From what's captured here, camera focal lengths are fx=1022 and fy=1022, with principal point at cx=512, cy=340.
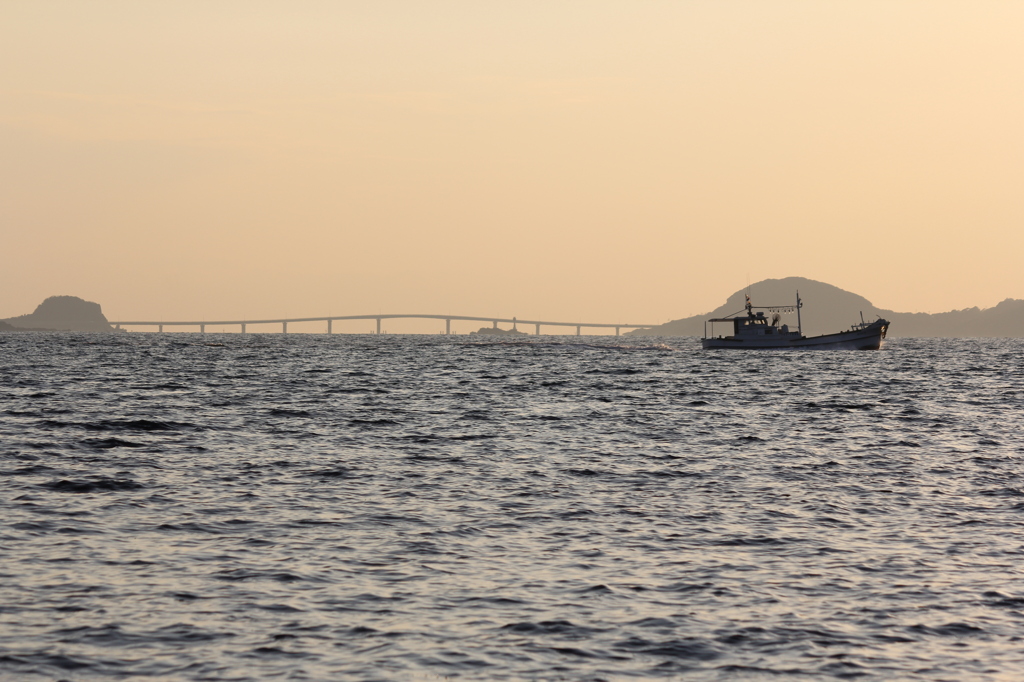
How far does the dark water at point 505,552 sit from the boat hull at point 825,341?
112 m

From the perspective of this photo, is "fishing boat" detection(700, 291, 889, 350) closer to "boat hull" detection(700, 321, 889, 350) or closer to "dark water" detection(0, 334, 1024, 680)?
"boat hull" detection(700, 321, 889, 350)

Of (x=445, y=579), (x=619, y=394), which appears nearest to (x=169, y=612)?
(x=445, y=579)

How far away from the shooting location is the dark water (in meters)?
13.6

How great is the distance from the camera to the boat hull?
509 feet

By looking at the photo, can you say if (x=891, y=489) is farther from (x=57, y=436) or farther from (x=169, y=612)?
(x=57, y=436)

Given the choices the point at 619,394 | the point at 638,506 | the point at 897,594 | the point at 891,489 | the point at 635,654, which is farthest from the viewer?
the point at 619,394

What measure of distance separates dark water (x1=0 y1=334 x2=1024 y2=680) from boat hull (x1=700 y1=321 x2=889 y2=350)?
11243 centimetres

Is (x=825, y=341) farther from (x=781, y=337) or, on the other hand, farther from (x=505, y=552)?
(x=505, y=552)

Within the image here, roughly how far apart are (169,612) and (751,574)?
970 centimetres

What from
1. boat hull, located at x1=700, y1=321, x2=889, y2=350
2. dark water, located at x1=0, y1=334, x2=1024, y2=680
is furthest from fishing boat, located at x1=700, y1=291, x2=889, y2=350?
dark water, located at x1=0, y1=334, x2=1024, y2=680

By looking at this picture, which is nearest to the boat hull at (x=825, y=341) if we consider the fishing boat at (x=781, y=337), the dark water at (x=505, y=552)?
the fishing boat at (x=781, y=337)

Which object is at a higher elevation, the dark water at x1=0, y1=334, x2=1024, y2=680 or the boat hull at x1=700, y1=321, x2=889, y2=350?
the boat hull at x1=700, y1=321, x2=889, y2=350

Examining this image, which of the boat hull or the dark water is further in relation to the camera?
the boat hull

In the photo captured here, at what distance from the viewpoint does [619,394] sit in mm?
68688
